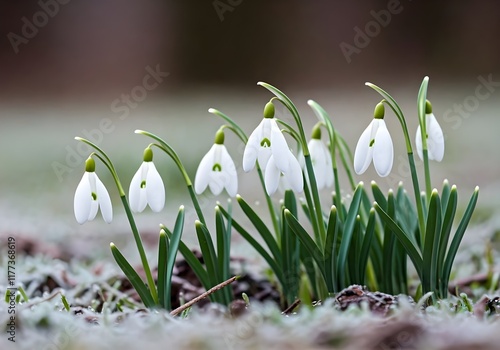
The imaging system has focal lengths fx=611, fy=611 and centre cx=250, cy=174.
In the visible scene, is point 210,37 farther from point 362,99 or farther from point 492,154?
point 492,154

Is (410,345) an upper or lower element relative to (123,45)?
lower

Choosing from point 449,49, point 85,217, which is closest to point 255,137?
point 85,217

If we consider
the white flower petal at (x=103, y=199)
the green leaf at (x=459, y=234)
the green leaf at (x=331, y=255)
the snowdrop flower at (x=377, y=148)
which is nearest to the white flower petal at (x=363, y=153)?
the snowdrop flower at (x=377, y=148)

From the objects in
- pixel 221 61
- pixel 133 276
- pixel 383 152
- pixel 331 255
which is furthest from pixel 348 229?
pixel 221 61

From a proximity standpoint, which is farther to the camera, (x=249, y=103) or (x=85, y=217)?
(x=249, y=103)

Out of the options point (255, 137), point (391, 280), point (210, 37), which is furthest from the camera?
point (210, 37)

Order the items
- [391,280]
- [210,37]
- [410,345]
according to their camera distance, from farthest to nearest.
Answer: [210,37] < [391,280] < [410,345]

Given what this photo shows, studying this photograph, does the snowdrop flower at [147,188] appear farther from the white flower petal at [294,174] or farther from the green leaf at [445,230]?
the green leaf at [445,230]
